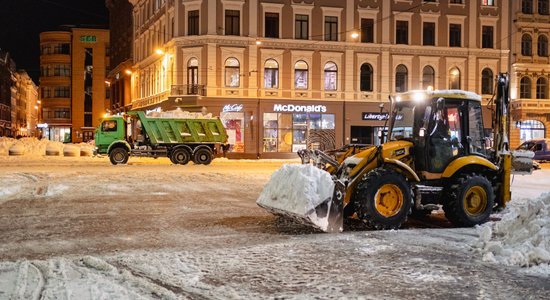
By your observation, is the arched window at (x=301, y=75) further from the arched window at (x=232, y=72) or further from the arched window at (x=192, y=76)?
the arched window at (x=192, y=76)

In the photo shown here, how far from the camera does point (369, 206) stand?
10758 mm

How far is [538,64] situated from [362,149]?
41.3 metres

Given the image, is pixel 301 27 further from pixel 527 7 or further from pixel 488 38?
pixel 527 7

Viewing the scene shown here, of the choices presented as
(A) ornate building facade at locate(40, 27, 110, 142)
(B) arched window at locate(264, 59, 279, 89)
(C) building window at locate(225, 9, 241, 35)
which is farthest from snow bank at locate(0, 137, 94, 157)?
(A) ornate building facade at locate(40, 27, 110, 142)

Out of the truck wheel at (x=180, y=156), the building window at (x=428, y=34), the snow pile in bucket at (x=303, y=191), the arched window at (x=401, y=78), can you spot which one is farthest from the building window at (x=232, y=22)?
the snow pile in bucket at (x=303, y=191)

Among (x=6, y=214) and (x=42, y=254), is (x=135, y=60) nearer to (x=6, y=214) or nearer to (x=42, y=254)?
(x=6, y=214)

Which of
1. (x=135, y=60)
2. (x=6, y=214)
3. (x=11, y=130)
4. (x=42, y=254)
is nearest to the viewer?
(x=42, y=254)

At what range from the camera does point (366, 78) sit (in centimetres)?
4419

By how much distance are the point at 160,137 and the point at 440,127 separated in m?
23.3

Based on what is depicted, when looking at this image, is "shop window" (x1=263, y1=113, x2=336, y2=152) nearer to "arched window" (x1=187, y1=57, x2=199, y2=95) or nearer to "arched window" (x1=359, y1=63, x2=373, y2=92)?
"arched window" (x1=359, y1=63, x2=373, y2=92)

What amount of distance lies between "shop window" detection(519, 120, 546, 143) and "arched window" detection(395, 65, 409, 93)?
1090 cm

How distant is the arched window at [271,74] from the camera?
138ft

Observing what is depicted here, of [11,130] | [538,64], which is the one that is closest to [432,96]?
[538,64]

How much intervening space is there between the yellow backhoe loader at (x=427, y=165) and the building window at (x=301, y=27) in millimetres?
30820
